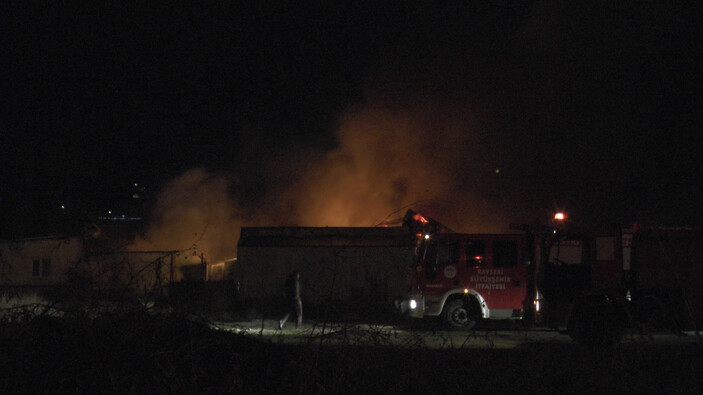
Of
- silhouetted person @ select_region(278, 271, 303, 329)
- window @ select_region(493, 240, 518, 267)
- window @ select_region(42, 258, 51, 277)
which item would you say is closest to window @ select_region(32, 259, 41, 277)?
window @ select_region(42, 258, 51, 277)

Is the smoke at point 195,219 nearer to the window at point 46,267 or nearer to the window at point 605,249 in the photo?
the window at point 46,267

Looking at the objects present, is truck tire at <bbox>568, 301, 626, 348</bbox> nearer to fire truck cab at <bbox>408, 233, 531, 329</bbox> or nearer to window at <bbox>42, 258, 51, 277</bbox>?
fire truck cab at <bbox>408, 233, 531, 329</bbox>

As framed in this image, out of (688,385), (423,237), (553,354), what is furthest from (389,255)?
(688,385)

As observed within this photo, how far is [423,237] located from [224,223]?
59.7ft

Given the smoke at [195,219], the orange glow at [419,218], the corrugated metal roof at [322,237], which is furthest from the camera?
the smoke at [195,219]

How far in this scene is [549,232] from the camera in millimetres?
11062

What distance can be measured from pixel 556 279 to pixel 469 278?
6.71 ft

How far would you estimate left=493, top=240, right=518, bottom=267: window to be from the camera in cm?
1224

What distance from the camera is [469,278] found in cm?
1243

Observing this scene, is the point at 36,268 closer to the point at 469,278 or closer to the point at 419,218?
the point at 419,218

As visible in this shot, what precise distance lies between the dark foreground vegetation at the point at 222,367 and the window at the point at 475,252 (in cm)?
609

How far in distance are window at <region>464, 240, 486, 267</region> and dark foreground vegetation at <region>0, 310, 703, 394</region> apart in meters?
6.09

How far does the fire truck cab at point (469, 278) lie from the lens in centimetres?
1223

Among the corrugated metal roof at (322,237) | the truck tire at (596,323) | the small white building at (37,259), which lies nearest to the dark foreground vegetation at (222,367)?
the truck tire at (596,323)
